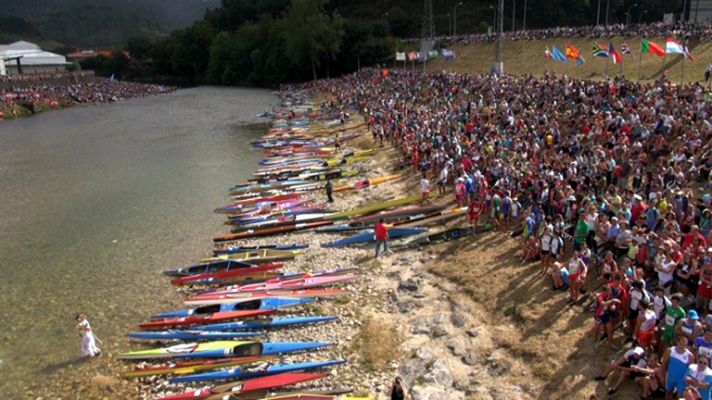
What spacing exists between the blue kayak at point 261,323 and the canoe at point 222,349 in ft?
2.50

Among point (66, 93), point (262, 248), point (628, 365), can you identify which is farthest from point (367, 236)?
point (66, 93)

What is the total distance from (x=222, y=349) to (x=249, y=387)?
2163mm

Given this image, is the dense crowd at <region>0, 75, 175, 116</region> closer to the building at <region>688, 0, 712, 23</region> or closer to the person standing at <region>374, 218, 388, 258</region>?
the person standing at <region>374, 218, 388, 258</region>

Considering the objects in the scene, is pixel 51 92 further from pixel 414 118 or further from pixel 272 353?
pixel 272 353

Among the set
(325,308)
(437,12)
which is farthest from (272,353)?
(437,12)

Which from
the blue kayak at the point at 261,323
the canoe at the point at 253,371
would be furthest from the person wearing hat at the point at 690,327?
the blue kayak at the point at 261,323

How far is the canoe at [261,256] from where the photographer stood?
70.0 ft

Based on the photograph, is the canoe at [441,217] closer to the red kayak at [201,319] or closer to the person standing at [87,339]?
the red kayak at [201,319]

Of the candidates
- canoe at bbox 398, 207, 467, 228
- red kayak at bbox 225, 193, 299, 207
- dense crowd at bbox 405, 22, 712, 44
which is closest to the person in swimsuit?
canoe at bbox 398, 207, 467, 228

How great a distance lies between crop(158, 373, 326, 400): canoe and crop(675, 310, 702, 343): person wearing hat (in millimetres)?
8390

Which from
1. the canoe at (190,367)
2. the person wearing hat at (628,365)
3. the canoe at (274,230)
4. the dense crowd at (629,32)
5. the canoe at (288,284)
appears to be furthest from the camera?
the dense crowd at (629,32)

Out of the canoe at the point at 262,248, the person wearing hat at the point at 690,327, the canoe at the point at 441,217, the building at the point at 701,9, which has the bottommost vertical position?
the canoe at the point at 262,248

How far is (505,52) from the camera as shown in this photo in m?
66.1

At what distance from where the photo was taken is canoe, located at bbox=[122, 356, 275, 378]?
14703mm
